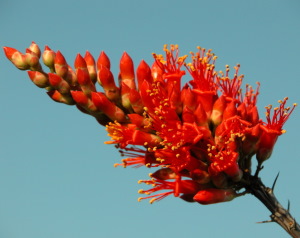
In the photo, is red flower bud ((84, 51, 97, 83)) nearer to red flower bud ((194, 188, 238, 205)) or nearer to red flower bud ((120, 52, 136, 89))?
red flower bud ((120, 52, 136, 89))

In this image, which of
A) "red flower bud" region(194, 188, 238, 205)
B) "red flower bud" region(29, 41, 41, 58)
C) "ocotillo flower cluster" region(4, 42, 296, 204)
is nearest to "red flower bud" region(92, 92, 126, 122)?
"ocotillo flower cluster" region(4, 42, 296, 204)

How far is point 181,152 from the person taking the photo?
3336 mm

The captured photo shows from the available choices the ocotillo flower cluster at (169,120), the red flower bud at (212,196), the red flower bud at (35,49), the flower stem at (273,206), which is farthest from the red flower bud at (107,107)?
the flower stem at (273,206)

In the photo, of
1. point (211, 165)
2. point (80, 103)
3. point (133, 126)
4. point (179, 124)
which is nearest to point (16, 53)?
point (80, 103)

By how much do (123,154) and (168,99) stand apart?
2.03 ft

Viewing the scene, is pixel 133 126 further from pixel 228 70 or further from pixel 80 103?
pixel 228 70

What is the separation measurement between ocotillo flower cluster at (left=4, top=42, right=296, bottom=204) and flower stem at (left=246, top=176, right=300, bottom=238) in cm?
10

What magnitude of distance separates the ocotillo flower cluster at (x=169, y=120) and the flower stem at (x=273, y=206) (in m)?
0.10

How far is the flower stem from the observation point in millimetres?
3158

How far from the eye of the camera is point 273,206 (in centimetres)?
328

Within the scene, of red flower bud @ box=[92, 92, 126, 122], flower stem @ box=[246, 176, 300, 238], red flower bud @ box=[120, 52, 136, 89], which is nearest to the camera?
flower stem @ box=[246, 176, 300, 238]

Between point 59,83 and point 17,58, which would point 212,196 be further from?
point 17,58

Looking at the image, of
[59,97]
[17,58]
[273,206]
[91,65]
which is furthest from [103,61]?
[273,206]

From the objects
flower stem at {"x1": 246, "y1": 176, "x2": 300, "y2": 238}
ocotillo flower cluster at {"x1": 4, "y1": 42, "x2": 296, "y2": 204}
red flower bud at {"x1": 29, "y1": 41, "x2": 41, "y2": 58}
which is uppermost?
red flower bud at {"x1": 29, "y1": 41, "x2": 41, "y2": 58}
